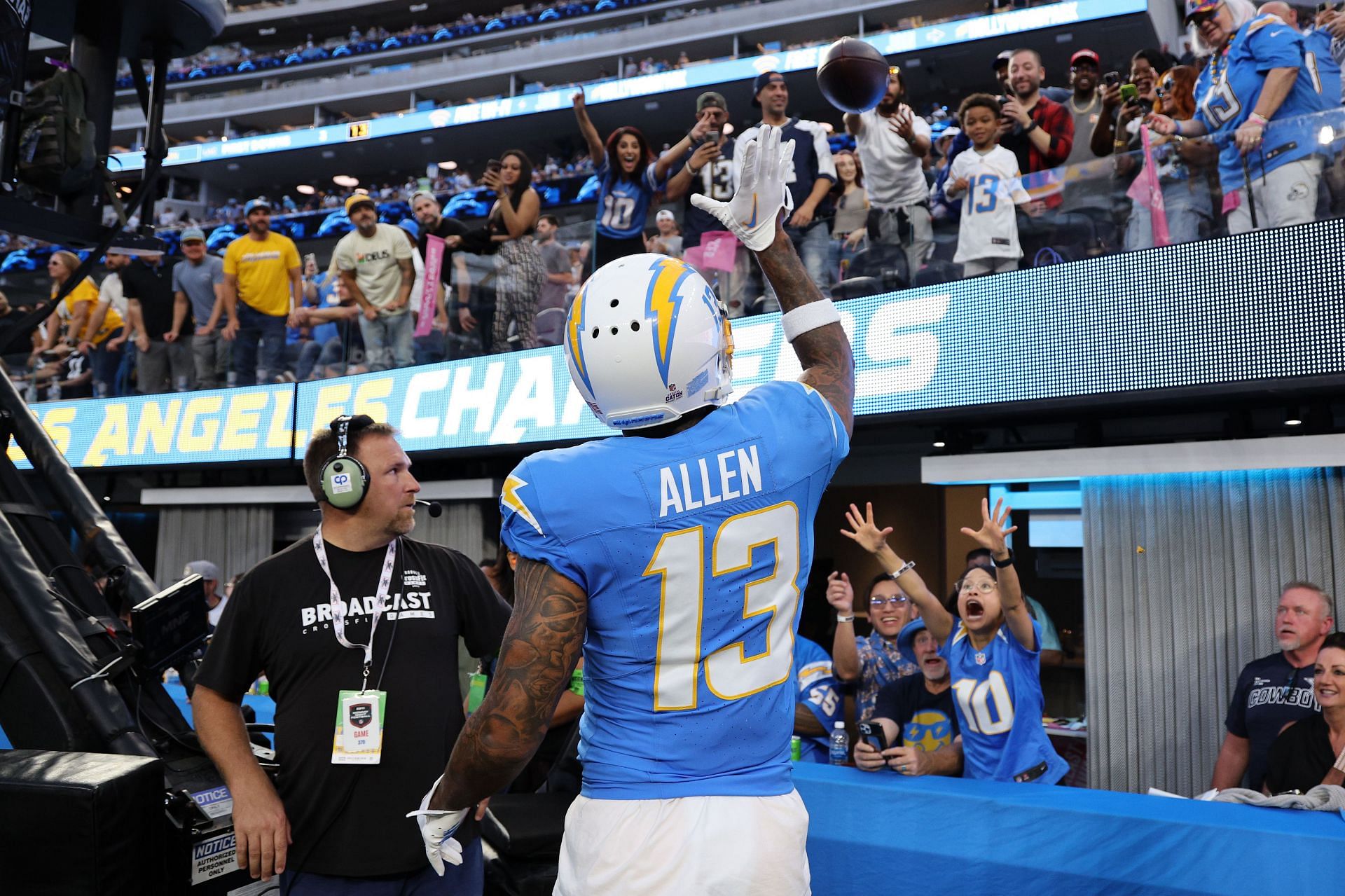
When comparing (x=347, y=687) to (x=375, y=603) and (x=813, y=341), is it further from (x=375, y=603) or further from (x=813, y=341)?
(x=813, y=341)

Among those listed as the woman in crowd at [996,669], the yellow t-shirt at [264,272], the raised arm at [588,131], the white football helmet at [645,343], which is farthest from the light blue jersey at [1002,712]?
the yellow t-shirt at [264,272]

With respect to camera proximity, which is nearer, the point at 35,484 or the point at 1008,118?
the point at 1008,118

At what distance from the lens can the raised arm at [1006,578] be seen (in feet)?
14.4

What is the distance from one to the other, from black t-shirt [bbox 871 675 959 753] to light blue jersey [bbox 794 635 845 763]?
26cm

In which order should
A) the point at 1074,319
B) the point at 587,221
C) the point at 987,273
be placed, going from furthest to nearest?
the point at 587,221 < the point at 987,273 < the point at 1074,319

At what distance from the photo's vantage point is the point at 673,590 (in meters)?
1.74

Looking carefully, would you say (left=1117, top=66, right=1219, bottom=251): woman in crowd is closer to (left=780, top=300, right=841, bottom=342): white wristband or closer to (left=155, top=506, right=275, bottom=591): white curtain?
(left=780, top=300, right=841, bottom=342): white wristband

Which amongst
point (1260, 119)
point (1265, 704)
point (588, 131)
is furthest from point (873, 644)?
point (588, 131)

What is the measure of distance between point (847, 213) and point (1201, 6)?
2.36 metres

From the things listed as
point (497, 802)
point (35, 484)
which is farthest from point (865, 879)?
point (35, 484)

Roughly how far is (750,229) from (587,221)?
6800 mm

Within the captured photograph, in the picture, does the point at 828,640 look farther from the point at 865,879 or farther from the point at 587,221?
the point at 865,879

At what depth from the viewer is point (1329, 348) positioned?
17.9ft

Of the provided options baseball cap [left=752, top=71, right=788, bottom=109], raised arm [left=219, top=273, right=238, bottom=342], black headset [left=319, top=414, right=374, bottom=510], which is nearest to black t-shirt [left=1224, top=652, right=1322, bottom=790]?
black headset [left=319, top=414, right=374, bottom=510]
